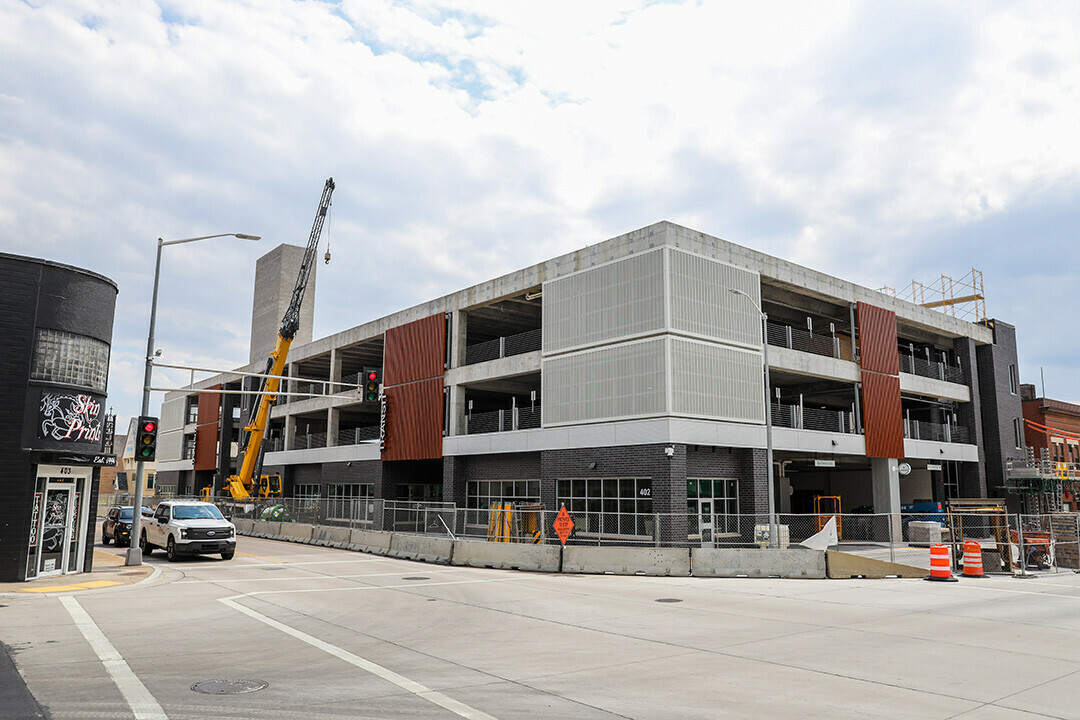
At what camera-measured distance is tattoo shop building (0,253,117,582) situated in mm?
17578

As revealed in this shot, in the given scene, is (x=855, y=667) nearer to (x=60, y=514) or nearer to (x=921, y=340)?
(x=60, y=514)

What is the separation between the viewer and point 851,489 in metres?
50.3

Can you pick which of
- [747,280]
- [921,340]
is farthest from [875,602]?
[921,340]

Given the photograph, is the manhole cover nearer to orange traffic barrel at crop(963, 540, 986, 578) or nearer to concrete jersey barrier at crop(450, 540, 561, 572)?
concrete jersey barrier at crop(450, 540, 561, 572)

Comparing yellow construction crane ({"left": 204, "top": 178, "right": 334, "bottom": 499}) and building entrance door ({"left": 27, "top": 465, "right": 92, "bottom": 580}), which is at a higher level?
yellow construction crane ({"left": 204, "top": 178, "right": 334, "bottom": 499})

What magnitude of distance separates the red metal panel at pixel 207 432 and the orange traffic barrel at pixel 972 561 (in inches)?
2285

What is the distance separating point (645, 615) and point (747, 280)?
20.5 m

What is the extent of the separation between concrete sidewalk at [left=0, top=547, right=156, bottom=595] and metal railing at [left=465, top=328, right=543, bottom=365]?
18.4m

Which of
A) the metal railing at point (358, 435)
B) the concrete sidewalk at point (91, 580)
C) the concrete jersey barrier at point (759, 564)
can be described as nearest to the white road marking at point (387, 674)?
the concrete sidewalk at point (91, 580)

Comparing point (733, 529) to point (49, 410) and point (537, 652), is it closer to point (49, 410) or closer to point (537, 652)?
point (537, 652)

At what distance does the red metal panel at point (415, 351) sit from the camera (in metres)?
40.8

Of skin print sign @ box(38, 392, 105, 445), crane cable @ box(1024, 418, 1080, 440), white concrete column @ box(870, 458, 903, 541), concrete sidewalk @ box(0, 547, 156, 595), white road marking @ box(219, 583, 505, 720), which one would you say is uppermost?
crane cable @ box(1024, 418, 1080, 440)

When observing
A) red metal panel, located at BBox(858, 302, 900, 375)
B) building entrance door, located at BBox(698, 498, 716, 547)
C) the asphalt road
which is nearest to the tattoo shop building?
the asphalt road

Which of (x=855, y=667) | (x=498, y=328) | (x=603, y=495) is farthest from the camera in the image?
(x=498, y=328)
